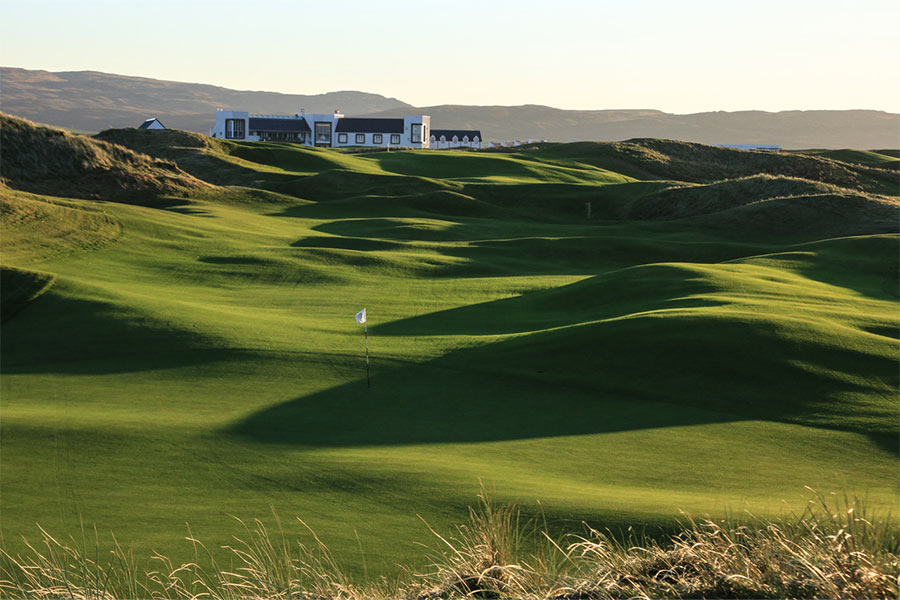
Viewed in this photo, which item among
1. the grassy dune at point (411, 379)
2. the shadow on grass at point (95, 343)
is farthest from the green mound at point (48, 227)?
the shadow on grass at point (95, 343)

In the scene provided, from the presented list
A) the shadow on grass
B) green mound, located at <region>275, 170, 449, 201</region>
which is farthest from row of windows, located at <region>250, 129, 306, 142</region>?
the shadow on grass

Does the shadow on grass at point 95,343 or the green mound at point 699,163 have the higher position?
the green mound at point 699,163

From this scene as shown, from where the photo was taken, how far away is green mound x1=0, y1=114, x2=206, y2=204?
162 feet

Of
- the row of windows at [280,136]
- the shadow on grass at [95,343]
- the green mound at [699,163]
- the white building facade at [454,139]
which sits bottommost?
the shadow on grass at [95,343]

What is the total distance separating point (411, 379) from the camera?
1864 centimetres

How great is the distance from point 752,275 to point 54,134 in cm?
4127

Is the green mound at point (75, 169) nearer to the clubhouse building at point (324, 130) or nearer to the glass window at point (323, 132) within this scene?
the clubhouse building at point (324, 130)

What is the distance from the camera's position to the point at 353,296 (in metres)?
28.9

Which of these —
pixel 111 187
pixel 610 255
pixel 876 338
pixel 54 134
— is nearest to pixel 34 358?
pixel 876 338

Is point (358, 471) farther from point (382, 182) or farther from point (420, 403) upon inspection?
point (382, 182)

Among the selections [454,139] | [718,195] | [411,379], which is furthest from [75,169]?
[454,139]

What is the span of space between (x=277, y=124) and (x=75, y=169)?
96112mm

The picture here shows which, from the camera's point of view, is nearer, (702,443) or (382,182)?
(702,443)

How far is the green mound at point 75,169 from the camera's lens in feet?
162
